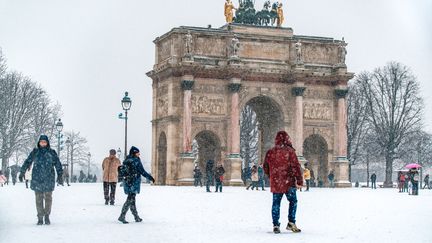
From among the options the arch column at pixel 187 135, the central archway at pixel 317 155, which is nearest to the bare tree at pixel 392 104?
the central archway at pixel 317 155

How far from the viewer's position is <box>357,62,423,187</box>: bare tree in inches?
2630

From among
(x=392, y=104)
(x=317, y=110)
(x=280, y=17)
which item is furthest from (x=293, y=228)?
(x=392, y=104)

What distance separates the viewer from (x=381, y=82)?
224ft

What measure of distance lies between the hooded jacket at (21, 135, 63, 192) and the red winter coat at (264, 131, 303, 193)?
420cm

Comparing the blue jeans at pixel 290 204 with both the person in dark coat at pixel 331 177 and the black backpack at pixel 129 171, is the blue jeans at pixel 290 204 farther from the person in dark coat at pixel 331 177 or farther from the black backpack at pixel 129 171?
the person in dark coat at pixel 331 177

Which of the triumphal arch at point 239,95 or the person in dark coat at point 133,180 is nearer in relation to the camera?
the person in dark coat at point 133,180

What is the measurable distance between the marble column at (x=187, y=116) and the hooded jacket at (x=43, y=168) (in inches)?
1450

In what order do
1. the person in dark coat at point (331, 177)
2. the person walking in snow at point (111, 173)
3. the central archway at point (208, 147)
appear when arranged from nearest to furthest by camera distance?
the person walking in snow at point (111, 173)
the central archway at point (208, 147)
the person in dark coat at point (331, 177)

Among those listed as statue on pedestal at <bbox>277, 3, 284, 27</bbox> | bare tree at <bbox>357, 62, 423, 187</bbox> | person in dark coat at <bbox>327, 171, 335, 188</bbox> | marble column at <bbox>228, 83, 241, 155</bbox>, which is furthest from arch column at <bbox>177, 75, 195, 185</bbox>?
bare tree at <bbox>357, 62, 423, 187</bbox>

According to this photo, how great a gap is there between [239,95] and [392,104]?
54.9ft

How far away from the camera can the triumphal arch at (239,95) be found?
178 ft

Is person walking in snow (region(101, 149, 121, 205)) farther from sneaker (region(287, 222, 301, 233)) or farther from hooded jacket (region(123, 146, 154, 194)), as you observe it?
sneaker (region(287, 222, 301, 233))

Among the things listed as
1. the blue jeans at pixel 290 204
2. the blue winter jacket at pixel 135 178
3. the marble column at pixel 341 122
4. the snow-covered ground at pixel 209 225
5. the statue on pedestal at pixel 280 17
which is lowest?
the snow-covered ground at pixel 209 225

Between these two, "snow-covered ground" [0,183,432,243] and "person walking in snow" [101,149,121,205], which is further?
"person walking in snow" [101,149,121,205]
